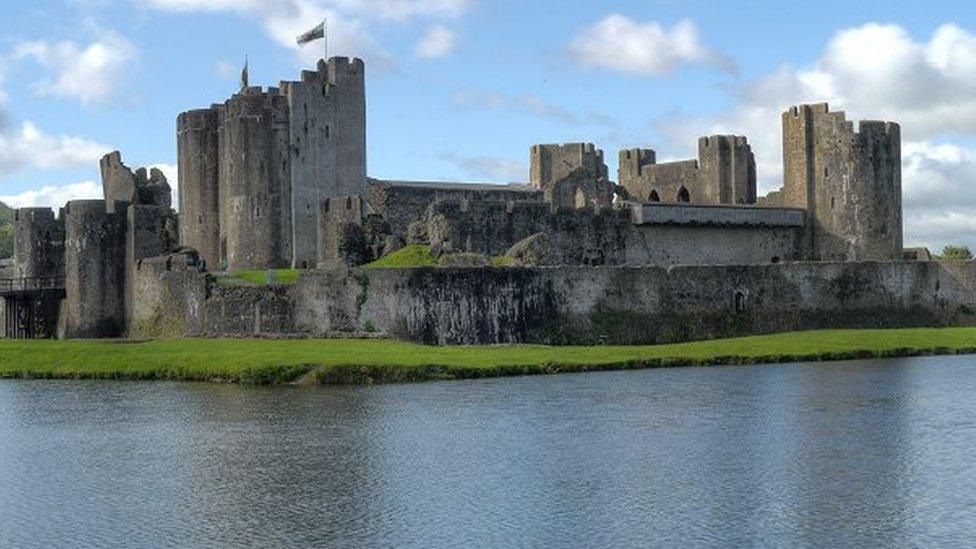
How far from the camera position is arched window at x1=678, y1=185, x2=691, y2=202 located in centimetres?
6994

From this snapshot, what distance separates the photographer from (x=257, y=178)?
5869 centimetres

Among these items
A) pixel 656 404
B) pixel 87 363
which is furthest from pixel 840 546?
pixel 87 363

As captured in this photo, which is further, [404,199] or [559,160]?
[559,160]

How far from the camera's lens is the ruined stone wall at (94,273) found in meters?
54.9

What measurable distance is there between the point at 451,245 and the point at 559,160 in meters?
21.6

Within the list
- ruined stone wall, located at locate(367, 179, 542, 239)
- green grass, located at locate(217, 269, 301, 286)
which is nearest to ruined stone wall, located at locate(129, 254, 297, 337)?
green grass, located at locate(217, 269, 301, 286)

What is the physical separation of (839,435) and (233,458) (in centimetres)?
986

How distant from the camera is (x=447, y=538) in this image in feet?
59.6

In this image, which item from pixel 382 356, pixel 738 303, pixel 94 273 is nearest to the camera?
pixel 382 356

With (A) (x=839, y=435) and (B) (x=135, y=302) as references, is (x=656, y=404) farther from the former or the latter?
(B) (x=135, y=302)

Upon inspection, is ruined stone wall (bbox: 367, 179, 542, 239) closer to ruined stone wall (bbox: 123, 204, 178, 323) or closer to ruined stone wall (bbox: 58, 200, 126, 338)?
ruined stone wall (bbox: 123, 204, 178, 323)

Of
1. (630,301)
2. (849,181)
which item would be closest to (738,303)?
(630,301)

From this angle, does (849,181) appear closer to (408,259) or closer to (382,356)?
(408,259)

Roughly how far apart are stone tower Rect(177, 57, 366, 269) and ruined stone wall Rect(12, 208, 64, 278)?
201 inches
